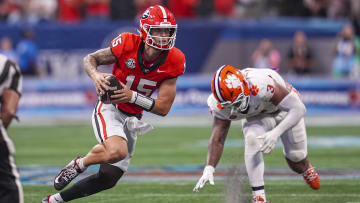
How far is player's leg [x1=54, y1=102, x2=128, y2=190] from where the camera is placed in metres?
5.29

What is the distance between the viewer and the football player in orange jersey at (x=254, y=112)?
556 cm

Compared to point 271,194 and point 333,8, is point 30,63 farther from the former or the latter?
point 271,194

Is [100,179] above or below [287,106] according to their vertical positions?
below

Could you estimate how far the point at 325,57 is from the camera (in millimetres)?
15672

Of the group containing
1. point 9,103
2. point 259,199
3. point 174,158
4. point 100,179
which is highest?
point 9,103

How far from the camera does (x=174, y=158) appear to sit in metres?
9.69

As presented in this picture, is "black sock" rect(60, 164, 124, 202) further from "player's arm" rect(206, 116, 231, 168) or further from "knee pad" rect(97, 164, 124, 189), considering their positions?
"player's arm" rect(206, 116, 231, 168)

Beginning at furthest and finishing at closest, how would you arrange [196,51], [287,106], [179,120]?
[196,51] → [179,120] → [287,106]

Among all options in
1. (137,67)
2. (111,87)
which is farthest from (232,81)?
(111,87)

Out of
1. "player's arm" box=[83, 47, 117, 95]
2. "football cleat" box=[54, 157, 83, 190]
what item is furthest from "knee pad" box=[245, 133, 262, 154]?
"football cleat" box=[54, 157, 83, 190]

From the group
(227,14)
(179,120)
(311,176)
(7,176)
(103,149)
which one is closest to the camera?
(7,176)

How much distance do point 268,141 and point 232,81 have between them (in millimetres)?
596

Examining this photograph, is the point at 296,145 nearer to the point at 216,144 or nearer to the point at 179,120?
the point at 216,144

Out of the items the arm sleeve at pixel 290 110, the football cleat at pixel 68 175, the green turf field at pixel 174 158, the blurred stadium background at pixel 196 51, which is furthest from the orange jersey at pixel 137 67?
the blurred stadium background at pixel 196 51
